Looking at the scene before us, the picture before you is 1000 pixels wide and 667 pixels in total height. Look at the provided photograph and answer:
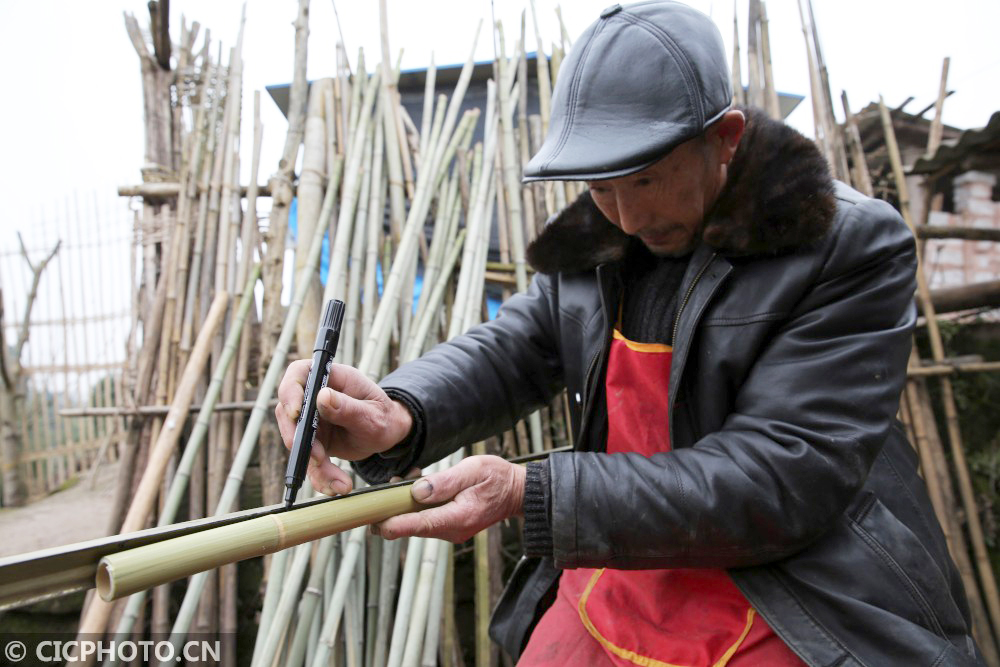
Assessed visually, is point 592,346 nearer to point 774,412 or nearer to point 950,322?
point 774,412

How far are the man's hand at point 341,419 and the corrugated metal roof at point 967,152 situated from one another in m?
2.95

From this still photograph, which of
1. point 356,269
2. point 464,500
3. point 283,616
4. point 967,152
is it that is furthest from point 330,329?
point 967,152

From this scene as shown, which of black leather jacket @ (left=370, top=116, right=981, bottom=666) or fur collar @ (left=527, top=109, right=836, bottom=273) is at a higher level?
fur collar @ (left=527, top=109, right=836, bottom=273)

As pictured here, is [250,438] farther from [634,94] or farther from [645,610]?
[634,94]

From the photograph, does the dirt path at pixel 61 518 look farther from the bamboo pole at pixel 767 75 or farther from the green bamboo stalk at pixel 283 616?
the bamboo pole at pixel 767 75

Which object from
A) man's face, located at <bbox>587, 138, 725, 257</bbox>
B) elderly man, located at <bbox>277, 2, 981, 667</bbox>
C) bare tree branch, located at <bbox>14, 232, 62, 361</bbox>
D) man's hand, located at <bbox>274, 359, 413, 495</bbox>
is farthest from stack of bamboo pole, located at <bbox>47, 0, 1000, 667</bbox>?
bare tree branch, located at <bbox>14, 232, 62, 361</bbox>

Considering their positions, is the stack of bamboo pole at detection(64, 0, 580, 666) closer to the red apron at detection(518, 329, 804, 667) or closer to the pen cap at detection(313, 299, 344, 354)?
the red apron at detection(518, 329, 804, 667)

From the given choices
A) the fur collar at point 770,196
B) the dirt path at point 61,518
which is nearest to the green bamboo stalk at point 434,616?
the fur collar at point 770,196

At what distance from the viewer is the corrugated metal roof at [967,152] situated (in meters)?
2.73

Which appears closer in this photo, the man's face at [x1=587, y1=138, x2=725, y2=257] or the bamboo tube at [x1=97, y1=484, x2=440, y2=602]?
the bamboo tube at [x1=97, y1=484, x2=440, y2=602]

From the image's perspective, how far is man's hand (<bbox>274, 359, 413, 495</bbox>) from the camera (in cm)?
102

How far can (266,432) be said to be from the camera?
2.49 meters

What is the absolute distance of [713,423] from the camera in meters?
1.13

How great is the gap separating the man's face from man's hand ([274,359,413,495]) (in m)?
0.57
